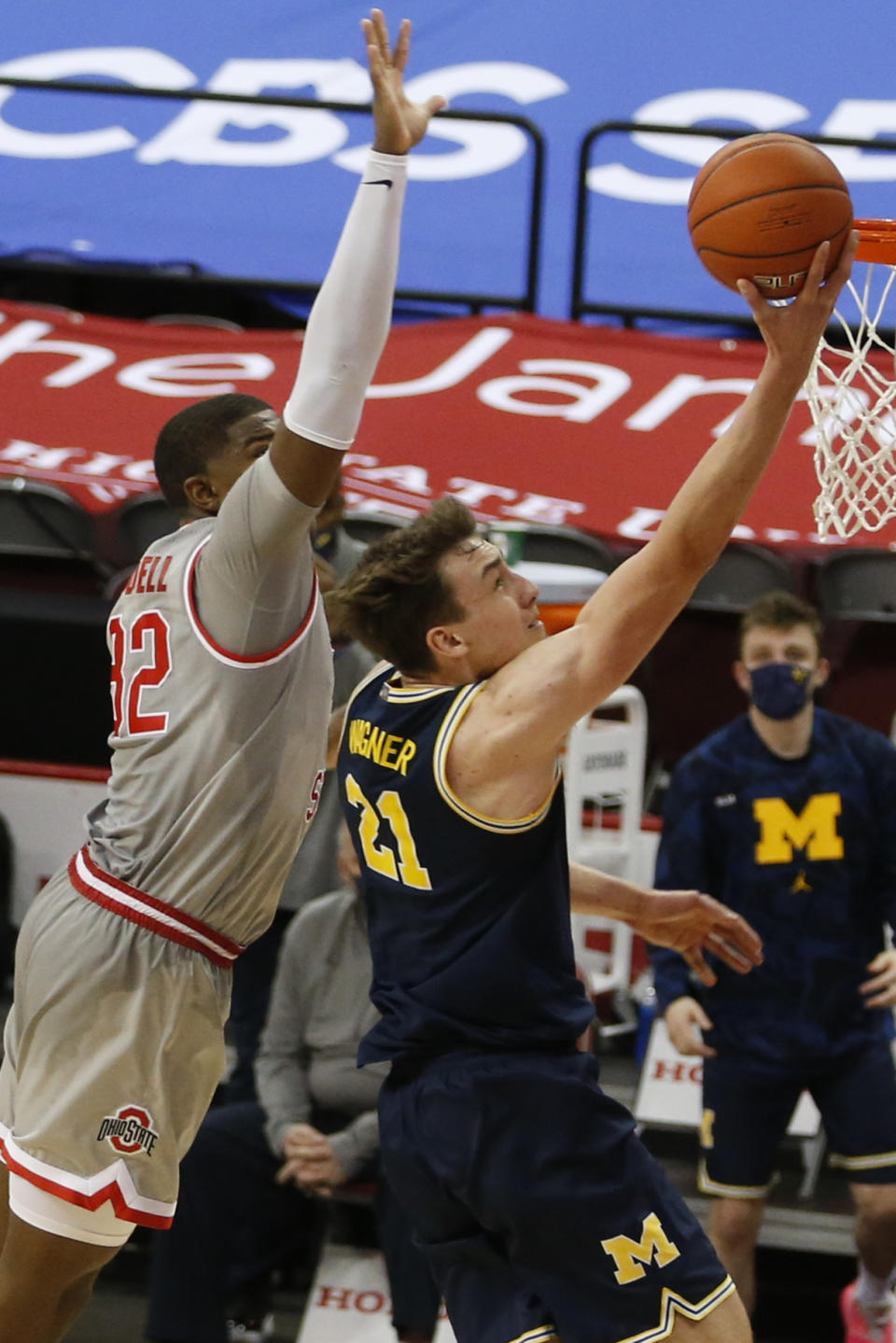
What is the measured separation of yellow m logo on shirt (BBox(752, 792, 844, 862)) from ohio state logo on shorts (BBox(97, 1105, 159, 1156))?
8.70 ft

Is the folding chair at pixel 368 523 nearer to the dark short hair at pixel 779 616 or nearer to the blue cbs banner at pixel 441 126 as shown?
the dark short hair at pixel 779 616

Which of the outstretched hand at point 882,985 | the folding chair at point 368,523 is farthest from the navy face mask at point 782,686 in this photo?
the folding chair at point 368,523

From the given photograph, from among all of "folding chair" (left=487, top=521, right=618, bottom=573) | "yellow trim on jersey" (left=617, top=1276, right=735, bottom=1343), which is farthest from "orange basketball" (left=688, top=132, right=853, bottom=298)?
"folding chair" (left=487, top=521, right=618, bottom=573)

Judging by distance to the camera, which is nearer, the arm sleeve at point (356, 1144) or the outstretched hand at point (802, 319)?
the outstretched hand at point (802, 319)

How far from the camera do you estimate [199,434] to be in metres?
3.57

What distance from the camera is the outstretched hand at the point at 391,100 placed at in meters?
2.97

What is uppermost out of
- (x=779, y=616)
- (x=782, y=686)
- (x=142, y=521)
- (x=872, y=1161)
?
(x=779, y=616)

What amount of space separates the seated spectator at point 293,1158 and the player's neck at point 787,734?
1294 mm

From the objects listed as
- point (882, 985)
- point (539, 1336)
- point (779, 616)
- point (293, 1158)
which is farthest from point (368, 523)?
point (539, 1336)

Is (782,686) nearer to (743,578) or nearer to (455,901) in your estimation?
(743,578)

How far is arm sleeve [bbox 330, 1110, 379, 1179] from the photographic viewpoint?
5.43 m

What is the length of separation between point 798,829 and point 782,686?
431 mm

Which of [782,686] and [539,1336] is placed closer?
[539,1336]

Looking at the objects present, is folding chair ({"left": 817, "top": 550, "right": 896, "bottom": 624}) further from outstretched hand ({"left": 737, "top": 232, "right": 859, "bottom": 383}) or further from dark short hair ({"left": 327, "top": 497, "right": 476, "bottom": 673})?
outstretched hand ({"left": 737, "top": 232, "right": 859, "bottom": 383})
